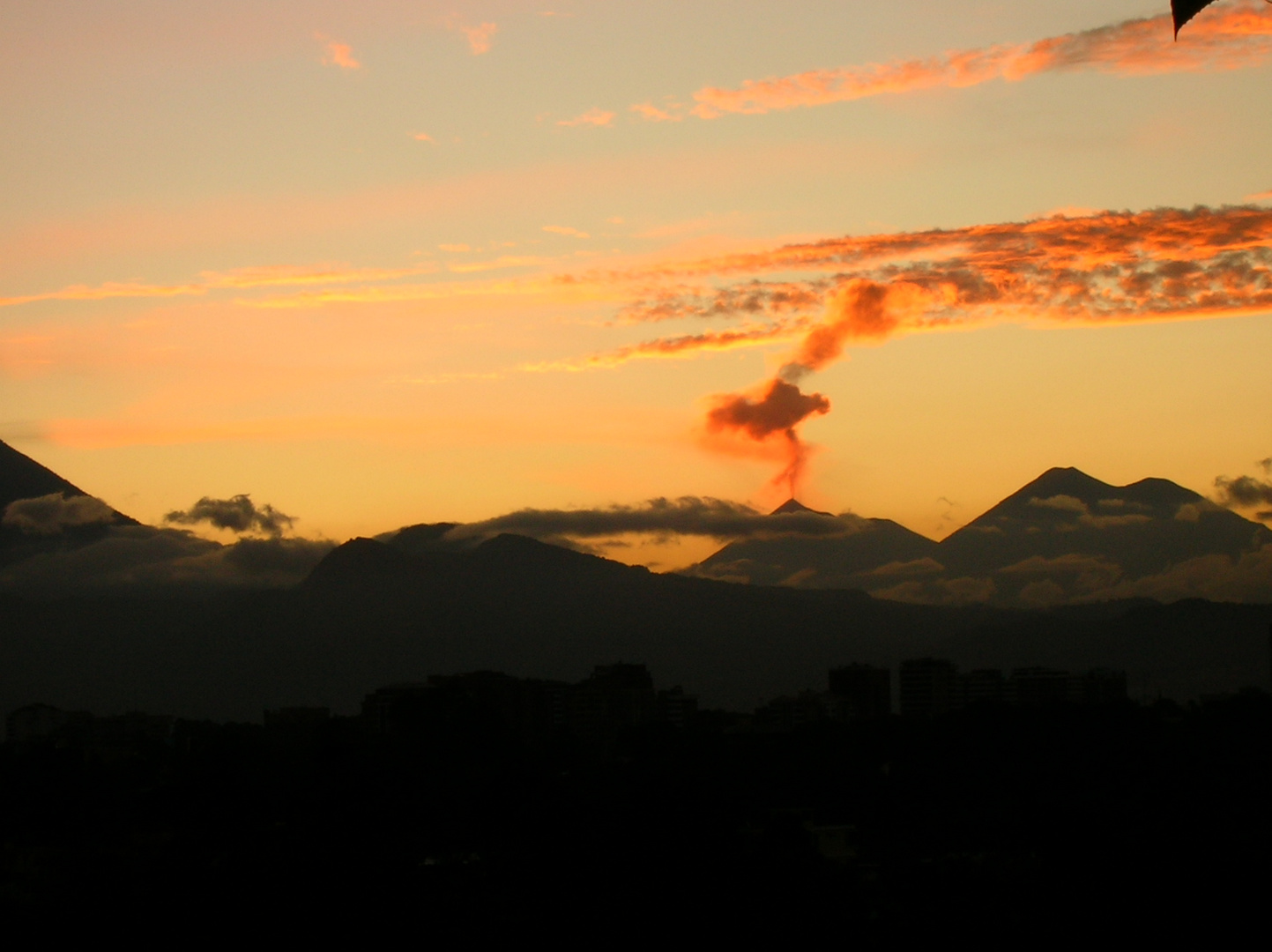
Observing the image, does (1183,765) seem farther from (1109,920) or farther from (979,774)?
(1109,920)

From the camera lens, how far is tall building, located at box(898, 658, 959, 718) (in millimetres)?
167875

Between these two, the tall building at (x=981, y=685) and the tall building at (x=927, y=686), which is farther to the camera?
the tall building at (x=927, y=686)

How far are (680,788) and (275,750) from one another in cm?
4272

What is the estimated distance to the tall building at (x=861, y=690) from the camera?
162 metres

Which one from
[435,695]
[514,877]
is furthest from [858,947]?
[435,695]

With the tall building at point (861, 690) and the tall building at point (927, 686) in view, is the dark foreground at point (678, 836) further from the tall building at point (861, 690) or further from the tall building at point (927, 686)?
the tall building at point (927, 686)

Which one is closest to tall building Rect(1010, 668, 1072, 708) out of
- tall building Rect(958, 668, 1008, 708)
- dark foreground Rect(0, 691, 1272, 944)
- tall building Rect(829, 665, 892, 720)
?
tall building Rect(958, 668, 1008, 708)

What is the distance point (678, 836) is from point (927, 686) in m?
128

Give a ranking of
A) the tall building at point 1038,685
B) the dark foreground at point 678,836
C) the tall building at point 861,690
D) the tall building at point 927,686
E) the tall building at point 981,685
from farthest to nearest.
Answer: the tall building at point 927,686
the tall building at point 981,685
the tall building at point 861,690
the tall building at point 1038,685
the dark foreground at point 678,836

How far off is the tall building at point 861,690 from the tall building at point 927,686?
1861mm

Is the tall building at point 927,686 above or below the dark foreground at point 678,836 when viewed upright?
above

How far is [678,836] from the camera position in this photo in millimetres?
45812

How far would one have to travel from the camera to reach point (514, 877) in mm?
41688

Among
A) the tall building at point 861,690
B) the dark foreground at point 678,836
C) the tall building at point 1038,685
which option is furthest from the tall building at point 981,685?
the dark foreground at point 678,836
